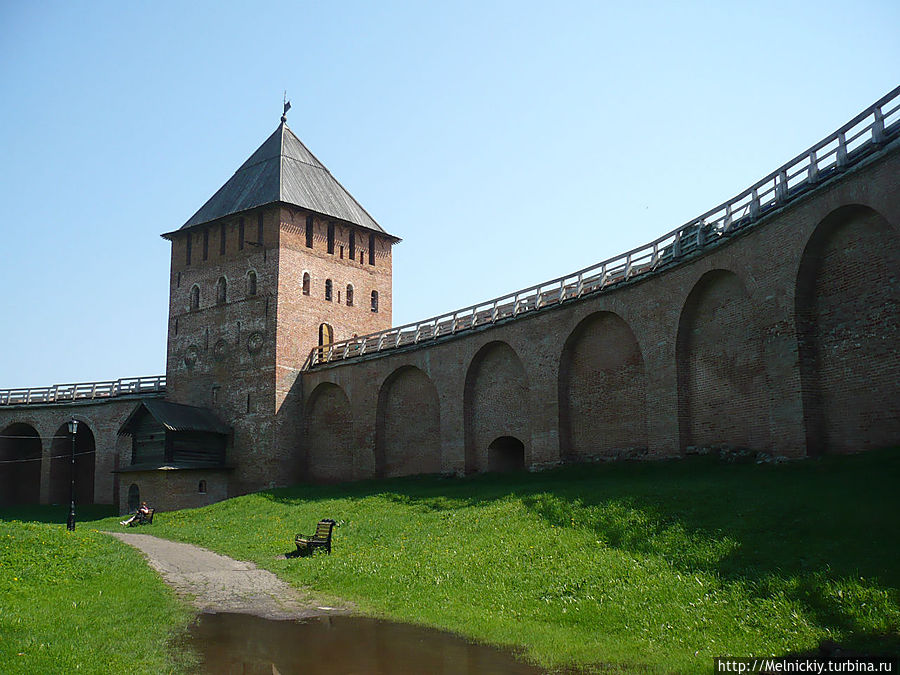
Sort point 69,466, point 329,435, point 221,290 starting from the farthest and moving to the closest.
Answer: point 69,466
point 221,290
point 329,435

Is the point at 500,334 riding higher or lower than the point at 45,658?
higher

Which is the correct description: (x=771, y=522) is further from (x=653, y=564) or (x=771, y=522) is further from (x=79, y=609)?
(x=79, y=609)

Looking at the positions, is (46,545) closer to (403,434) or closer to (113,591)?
(113,591)

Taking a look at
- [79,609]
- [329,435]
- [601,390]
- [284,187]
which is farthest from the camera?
[284,187]

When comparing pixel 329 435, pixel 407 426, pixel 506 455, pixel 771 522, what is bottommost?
pixel 771 522

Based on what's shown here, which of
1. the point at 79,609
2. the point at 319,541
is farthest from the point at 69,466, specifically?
the point at 79,609

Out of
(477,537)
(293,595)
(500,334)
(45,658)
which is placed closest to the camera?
(45,658)

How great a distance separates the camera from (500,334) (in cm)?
2402

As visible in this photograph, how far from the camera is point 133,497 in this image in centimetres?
3031

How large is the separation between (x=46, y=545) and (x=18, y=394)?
97.0 feet

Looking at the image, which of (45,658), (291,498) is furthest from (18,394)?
(45,658)

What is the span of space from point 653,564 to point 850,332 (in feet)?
22.2

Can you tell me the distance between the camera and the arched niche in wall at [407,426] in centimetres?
2708

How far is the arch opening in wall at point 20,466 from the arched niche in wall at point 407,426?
20424 millimetres
